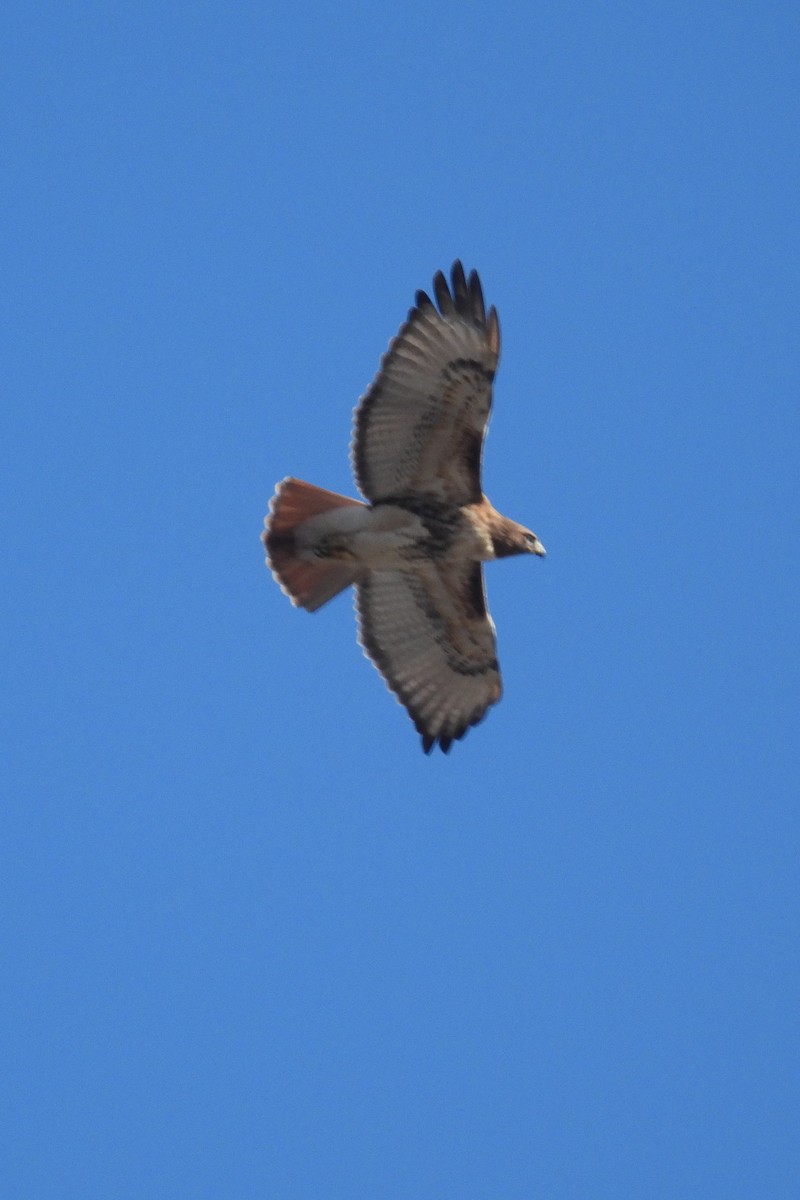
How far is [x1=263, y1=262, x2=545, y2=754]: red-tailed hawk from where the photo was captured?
36.5 ft

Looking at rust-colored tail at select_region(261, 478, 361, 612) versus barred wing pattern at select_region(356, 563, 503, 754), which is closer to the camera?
rust-colored tail at select_region(261, 478, 361, 612)

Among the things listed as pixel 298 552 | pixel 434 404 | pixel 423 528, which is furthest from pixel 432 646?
pixel 434 404

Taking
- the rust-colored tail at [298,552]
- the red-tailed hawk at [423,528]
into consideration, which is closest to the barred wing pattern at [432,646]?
the red-tailed hawk at [423,528]

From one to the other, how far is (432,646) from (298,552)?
1.18 meters

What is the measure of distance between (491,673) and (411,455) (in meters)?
1.67

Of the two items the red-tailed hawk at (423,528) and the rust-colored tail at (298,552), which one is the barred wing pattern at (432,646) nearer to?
the red-tailed hawk at (423,528)

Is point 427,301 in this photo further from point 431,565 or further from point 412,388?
point 431,565

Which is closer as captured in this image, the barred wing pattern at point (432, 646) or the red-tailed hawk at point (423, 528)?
the red-tailed hawk at point (423, 528)

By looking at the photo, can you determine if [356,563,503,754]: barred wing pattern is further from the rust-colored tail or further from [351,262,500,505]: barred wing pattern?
[351,262,500,505]: barred wing pattern

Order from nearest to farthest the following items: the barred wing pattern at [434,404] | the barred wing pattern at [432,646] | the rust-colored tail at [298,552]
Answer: the barred wing pattern at [434,404] → the rust-colored tail at [298,552] → the barred wing pattern at [432,646]

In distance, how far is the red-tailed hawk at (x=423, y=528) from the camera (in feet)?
36.5

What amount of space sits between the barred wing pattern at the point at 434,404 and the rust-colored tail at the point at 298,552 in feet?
0.95

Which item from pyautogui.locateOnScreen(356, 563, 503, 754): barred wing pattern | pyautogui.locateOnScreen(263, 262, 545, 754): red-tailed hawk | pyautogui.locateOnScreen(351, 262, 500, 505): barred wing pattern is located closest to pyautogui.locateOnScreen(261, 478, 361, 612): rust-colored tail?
pyautogui.locateOnScreen(263, 262, 545, 754): red-tailed hawk

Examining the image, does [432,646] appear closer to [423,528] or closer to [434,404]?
[423,528]
